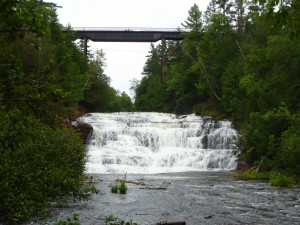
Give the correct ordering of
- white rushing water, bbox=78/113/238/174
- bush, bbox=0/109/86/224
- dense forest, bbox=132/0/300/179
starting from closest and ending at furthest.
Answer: bush, bbox=0/109/86/224, dense forest, bbox=132/0/300/179, white rushing water, bbox=78/113/238/174

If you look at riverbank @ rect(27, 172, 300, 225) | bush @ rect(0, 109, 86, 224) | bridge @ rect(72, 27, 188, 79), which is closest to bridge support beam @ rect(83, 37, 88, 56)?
bridge @ rect(72, 27, 188, 79)

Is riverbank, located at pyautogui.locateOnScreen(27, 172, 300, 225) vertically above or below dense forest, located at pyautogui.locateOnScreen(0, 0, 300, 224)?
below

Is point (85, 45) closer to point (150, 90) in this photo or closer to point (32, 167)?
point (150, 90)

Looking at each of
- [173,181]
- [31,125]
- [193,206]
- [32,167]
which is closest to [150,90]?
[173,181]

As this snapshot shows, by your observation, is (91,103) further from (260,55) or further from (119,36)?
(260,55)

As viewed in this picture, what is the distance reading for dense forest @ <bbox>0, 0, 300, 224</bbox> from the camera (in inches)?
169

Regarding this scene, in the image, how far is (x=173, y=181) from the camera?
2070 centimetres

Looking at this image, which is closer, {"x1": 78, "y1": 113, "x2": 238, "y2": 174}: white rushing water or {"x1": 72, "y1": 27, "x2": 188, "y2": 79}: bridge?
{"x1": 78, "y1": 113, "x2": 238, "y2": 174}: white rushing water

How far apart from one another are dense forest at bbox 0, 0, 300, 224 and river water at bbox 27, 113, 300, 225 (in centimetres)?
148

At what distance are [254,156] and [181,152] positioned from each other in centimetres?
629

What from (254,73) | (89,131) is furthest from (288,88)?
(89,131)

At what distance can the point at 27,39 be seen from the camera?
2984 centimetres

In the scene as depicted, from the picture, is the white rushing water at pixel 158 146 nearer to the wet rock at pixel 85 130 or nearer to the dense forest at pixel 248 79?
the wet rock at pixel 85 130

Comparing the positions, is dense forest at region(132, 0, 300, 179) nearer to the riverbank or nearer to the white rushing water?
the white rushing water
